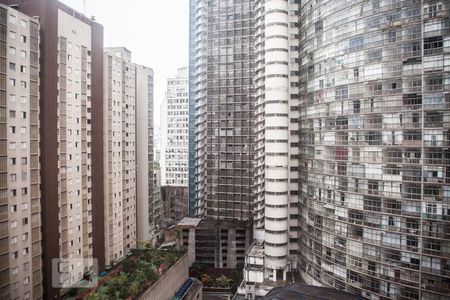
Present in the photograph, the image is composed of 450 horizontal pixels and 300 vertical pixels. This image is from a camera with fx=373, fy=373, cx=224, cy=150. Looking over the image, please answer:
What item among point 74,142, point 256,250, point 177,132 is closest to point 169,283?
point 256,250

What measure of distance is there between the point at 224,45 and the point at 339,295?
2210 inches

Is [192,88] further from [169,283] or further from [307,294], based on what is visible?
[307,294]

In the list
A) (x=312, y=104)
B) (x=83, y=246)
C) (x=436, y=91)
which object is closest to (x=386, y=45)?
(x=436, y=91)

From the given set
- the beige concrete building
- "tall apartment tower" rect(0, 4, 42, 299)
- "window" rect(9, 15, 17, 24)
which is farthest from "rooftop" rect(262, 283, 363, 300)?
"window" rect(9, 15, 17, 24)

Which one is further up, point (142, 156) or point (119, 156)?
point (119, 156)

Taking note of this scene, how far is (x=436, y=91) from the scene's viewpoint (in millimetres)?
37156

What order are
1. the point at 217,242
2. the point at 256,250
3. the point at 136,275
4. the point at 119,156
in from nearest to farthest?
the point at 136,275 < the point at 119,156 < the point at 256,250 < the point at 217,242

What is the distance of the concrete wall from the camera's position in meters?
47.1

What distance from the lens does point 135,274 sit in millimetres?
49281

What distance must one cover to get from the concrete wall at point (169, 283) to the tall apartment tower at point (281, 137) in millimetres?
13573

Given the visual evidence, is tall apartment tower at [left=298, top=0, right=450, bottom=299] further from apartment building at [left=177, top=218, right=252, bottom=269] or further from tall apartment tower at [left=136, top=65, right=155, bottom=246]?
tall apartment tower at [left=136, top=65, right=155, bottom=246]

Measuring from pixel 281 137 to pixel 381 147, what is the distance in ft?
59.0

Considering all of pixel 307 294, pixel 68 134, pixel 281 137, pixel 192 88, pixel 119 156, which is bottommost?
pixel 307 294

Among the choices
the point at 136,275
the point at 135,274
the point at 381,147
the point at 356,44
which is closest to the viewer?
the point at 381,147
